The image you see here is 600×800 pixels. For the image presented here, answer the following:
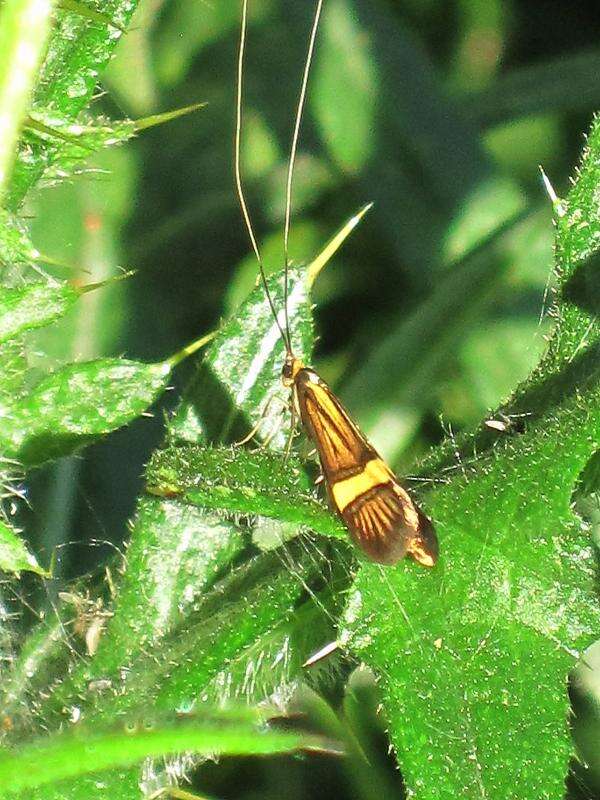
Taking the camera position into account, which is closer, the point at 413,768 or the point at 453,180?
the point at 413,768

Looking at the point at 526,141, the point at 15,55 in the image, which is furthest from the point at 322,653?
the point at 526,141

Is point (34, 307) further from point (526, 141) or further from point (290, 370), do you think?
point (526, 141)

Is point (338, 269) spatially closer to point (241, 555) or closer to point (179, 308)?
point (179, 308)

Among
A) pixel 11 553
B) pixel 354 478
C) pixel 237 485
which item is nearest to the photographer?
pixel 11 553

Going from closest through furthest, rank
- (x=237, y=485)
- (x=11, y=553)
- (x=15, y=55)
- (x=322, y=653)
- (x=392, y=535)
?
1. (x=15, y=55)
2. (x=11, y=553)
3. (x=237, y=485)
4. (x=392, y=535)
5. (x=322, y=653)

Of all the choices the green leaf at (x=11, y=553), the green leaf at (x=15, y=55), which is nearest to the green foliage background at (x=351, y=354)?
the green leaf at (x=11, y=553)

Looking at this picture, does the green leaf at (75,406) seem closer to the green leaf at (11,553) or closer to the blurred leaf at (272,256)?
the green leaf at (11,553)

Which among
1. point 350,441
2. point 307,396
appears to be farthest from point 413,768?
point 307,396
